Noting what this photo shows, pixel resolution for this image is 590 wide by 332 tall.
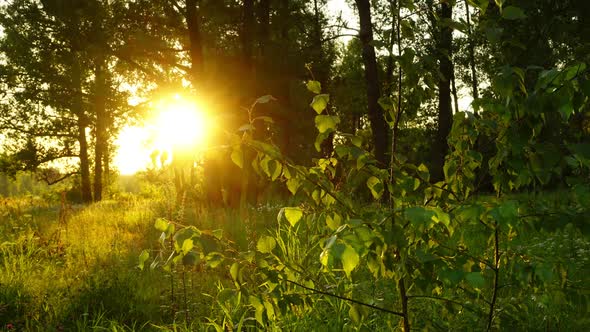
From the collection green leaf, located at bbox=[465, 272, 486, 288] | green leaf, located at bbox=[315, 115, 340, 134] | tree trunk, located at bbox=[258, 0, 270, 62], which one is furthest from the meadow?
tree trunk, located at bbox=[258, 0, 270, 62]

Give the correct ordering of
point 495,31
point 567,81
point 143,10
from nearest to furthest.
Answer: point 567,81 < point 495,31 < point 143,10

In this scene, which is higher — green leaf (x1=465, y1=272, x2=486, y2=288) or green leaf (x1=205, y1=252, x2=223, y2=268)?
green leaf (x1=205, y1=252, x2=223, y2=268)

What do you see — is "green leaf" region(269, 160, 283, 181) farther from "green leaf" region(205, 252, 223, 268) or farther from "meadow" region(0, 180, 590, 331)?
"green leaf" region(205, 252, 223, 268)

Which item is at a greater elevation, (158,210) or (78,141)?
(78,141)

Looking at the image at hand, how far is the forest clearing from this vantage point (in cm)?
187

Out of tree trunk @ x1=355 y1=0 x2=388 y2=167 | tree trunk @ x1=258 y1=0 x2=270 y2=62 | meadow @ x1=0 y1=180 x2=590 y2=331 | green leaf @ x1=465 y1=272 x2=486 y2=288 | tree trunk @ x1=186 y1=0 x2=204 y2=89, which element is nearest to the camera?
green leaf @ x1=465 y1=272 x2=486 y2=288

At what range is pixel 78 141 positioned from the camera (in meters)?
29.6

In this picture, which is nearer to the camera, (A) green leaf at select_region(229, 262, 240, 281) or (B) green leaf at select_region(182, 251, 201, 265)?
(B) green leaf at select_region(182, 251, 201, 265)

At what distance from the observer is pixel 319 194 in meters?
Result: 2.22

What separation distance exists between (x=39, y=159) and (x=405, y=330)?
29.9m

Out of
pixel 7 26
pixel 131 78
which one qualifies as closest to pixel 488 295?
pixel 131 78

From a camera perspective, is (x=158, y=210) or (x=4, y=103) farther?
(x=4, y=103)

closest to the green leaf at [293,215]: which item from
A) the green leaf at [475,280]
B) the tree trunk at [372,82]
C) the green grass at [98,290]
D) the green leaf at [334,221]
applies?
the green leaf at [334,221]

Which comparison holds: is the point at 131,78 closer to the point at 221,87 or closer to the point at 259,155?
the point at 221,87
